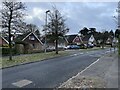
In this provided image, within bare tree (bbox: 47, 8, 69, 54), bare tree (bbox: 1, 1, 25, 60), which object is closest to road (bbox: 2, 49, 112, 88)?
bare tree (bbox: 1, 1, 25, 60)

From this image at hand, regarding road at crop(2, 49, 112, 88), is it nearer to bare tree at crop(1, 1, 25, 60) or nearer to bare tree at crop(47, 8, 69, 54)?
bare tree at crop(1, 1, 25, 60)

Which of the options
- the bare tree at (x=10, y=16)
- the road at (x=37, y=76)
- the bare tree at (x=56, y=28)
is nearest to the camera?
the road at (x=37, y=76)

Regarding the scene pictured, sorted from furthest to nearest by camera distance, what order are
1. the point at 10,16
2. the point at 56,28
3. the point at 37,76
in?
the point at 56,28 < the point at 10,16 < the point at 37,76

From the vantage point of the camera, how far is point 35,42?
69.4 metres

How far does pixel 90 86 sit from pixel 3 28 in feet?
62.4

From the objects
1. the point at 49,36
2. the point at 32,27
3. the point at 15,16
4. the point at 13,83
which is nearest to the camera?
the point at 13,83

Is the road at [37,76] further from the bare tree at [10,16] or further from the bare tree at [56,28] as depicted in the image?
the bare tree at [56,28]

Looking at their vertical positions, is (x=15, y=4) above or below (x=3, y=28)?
above

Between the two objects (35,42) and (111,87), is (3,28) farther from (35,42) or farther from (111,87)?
(35,42)

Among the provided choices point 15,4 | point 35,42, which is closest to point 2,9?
point 15,4

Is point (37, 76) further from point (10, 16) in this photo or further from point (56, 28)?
point (56, 28)

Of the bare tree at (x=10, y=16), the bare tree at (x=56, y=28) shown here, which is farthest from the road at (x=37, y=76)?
the bare tree at (x=56, y=28)

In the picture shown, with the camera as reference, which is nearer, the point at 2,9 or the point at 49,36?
the point at 2,9

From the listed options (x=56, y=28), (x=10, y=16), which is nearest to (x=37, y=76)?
(x=10, y=16)
